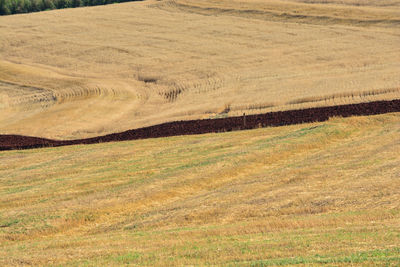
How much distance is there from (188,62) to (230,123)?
807 inches

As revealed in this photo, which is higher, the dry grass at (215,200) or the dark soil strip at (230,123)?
the dry grass at (215,200)

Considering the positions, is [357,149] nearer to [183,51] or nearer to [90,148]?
[90,148]

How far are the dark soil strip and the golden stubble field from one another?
7.78 ft

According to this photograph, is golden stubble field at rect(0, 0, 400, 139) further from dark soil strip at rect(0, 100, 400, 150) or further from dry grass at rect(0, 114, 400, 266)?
dry grass at rect(0, 114, 400, 266)

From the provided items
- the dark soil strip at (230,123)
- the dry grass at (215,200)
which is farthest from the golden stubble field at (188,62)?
the dry grass at (215,200)

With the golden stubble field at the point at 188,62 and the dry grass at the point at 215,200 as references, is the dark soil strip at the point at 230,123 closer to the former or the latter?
the dry grass at the point at 215,200

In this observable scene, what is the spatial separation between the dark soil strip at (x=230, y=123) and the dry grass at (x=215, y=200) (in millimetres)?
1653

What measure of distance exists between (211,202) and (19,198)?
793 centimetres

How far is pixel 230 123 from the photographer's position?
120ft

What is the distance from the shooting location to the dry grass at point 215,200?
14.7m

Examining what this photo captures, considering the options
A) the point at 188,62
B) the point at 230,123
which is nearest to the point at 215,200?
the point at 230,123

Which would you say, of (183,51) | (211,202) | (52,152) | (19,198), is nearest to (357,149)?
(211,202)

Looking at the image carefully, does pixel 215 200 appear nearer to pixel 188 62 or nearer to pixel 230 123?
pixel 230 123

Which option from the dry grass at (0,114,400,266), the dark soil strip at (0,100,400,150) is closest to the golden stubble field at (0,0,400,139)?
Answer: the dark soil strip at (0,100,400,150)
